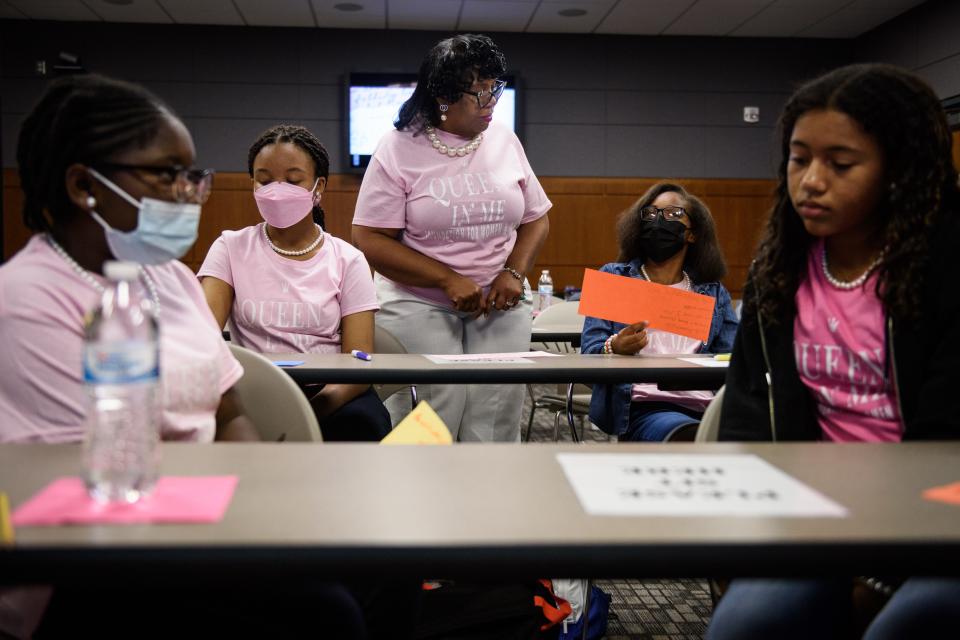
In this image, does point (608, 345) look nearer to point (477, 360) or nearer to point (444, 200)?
point (477, 360)

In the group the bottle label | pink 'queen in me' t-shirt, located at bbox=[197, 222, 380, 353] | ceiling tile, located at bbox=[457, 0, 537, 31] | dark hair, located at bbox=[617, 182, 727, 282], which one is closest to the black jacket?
the bottle label

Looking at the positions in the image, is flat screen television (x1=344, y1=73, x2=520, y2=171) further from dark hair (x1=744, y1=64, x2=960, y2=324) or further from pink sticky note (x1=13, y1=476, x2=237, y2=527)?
pink sticky note (x1=13, y1=476, x2=237, y2=527)

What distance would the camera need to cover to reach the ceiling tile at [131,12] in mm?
7149

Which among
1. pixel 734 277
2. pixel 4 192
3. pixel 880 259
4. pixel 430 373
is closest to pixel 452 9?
pixel 734 277

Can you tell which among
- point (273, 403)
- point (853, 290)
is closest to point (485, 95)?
point (273, 403)

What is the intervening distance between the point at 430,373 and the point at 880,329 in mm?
967

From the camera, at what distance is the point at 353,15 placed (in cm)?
746

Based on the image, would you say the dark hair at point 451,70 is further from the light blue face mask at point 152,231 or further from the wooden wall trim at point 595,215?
the wooden wall trim at point 595,215

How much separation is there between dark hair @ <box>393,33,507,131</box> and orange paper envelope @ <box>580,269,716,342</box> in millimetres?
721

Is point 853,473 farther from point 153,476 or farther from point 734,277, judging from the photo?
point 734,277

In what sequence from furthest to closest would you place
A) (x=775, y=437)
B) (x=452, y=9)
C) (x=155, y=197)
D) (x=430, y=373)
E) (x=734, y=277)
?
(x=734, y=277) < (x=452, y=9) < (x=430, y=373) < (x=775, y=437) < (x=155, y=197)

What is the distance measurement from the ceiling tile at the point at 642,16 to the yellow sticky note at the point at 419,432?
6.70 metres

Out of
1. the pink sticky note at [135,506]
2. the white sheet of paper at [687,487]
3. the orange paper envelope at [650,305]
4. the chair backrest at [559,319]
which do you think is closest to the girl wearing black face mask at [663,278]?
the orange paper envelope at [650,305]

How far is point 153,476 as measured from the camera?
2.97 feet
